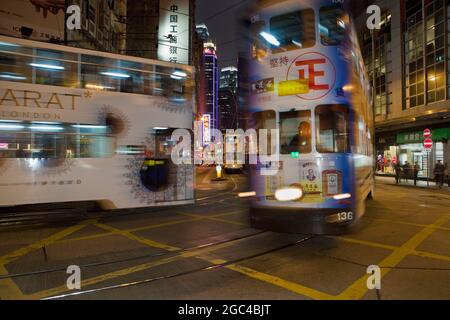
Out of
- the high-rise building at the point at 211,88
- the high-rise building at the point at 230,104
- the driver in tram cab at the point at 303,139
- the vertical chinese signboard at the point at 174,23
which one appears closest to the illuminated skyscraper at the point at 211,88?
the high-rise building at the point at 211,88

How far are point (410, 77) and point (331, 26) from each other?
25.2 m

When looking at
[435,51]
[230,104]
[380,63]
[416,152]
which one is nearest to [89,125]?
[435,51]

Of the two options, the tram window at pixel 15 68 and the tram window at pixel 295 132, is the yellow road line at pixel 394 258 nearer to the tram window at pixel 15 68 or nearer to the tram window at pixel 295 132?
the tram window at pixel 295 132

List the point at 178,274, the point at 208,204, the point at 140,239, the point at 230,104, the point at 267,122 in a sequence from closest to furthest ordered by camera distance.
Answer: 1. the point at 178,274
2. the point at 267,122
3. the point at 140,239
4. the point at 208,204
5. the point at 230,104

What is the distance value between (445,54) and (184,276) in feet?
83.9

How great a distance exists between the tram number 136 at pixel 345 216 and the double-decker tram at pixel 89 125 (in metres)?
5.77

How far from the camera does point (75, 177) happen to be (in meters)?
8.91

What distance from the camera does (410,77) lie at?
27594mm

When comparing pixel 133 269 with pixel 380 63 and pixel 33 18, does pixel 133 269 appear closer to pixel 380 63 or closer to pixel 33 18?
pixel 33 18

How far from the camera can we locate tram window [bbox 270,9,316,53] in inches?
254

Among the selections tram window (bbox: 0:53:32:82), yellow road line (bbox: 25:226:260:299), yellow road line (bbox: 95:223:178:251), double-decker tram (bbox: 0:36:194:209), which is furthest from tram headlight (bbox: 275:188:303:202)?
tram window (bbox: 0:53:32:82)

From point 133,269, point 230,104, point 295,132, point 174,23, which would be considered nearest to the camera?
point 133,269

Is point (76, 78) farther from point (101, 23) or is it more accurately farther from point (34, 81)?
point (101, 23)
